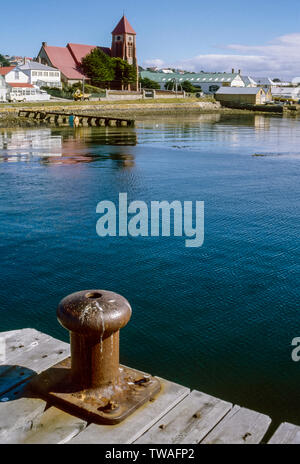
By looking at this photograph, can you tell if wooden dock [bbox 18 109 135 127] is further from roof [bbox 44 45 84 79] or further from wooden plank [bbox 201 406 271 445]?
wooden plank [bbox 201 406 271 445]

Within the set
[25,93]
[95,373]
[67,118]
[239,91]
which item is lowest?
[95,373]

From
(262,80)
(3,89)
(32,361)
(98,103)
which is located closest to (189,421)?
(32,361)

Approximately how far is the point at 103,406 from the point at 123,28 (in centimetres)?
12995

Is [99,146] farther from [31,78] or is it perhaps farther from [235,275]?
[31,78]

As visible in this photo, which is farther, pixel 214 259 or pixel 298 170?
pixel 298 170

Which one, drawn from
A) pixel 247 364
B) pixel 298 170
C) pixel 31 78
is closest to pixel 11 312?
pixel 247 364

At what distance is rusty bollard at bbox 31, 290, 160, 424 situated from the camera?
4.97m

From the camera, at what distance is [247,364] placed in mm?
7949

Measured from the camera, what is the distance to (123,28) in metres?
122

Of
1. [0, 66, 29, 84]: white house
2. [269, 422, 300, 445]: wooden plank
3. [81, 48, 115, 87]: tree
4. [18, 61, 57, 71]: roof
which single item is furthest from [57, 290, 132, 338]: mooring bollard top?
[81, 48, 115, 87]: tree

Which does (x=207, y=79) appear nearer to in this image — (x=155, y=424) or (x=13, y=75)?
(x=13, y=75)

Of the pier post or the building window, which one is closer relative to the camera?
the pier post

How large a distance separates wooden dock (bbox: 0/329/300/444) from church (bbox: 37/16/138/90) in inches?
4658

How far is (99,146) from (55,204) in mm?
23495
